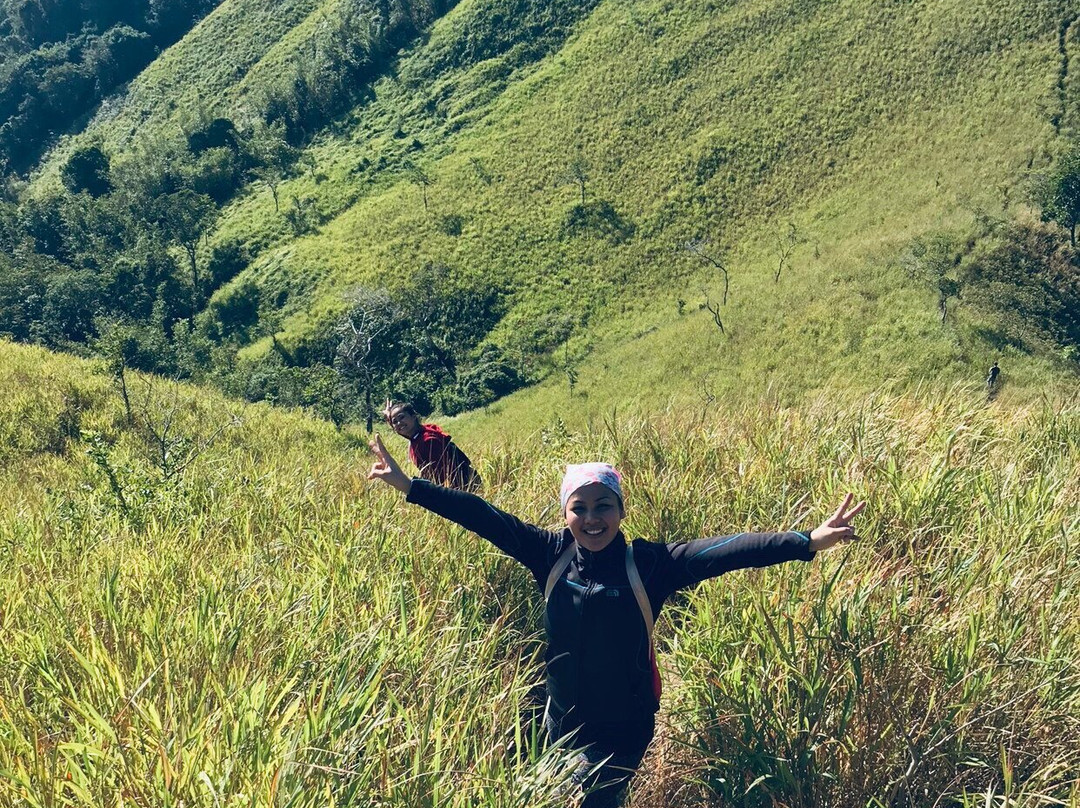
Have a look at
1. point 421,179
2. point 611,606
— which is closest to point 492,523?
point 611,606

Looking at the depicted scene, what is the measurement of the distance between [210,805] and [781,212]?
201 ft

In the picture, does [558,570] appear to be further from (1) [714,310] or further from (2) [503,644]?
(1) [714,310]

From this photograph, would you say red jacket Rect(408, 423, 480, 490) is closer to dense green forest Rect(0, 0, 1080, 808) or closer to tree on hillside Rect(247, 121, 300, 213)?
dense green forest Rect(0, 0, 1080, 808)

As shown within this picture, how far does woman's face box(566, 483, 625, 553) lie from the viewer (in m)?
2.74

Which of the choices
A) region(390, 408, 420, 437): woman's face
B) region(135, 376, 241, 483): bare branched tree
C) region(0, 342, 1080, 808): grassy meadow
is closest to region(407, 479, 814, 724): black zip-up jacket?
region(0, 342, 1080, 808): grassy meadow

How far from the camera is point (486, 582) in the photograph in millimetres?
3449

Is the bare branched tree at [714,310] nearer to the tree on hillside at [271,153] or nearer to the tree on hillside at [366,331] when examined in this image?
the tree on hillside at [366,331]

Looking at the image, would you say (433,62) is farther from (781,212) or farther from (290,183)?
(781,212)

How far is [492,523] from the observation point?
9.81 ft

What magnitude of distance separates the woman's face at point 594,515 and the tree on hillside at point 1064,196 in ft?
170

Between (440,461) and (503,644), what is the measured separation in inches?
90.8

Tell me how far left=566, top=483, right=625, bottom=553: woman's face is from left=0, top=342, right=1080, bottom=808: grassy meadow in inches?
22.5

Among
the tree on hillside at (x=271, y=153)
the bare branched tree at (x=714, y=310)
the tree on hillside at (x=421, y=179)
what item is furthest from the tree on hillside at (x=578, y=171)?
the tree on hillside at (x=271, y=153)

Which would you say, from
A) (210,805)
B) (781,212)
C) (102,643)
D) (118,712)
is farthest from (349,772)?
(781,212)
